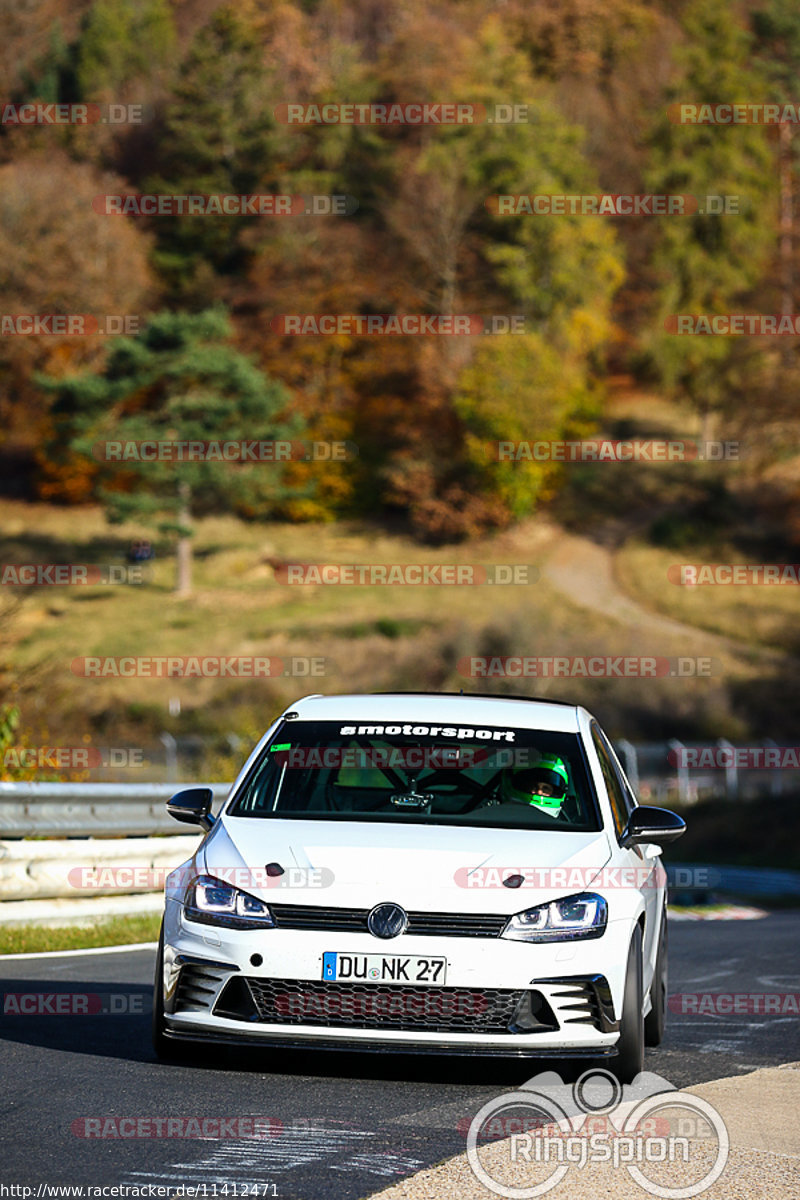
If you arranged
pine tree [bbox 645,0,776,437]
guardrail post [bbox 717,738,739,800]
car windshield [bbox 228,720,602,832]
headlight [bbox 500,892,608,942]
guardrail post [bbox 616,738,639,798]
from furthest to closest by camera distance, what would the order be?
pine tree [bbox 645,0,776,437] < guardrail post [bbox 717,738,739,800] < guardrail post [bbox 616,738,639,798] < car windshield [bbox 228,720,602,832] < headlight [bbox 500,892,608,942]

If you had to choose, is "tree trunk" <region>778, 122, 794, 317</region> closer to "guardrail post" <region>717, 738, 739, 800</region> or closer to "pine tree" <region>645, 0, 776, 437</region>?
"pine tree" <region>645, 0, 776, 437</region>

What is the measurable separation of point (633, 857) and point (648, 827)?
0.15 metres

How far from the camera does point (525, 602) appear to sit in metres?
65.8

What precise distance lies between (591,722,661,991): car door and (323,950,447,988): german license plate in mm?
1084

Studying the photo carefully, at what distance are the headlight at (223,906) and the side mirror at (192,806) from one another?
0.79m

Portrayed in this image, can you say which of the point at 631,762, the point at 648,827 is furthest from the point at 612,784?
the point at 631,762

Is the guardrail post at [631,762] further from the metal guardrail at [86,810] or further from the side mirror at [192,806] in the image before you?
the side mirror at [192,806]

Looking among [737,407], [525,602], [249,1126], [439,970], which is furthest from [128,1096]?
[737,407]

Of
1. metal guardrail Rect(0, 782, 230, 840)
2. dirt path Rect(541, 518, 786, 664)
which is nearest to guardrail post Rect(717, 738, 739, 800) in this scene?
metal guardrail Rect(0, 782, 230, 840)

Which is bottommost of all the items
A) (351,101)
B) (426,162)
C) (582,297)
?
(582,297)

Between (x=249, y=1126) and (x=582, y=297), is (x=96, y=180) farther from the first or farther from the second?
(x=249, y=1126)

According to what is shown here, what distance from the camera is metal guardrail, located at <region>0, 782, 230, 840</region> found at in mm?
12977

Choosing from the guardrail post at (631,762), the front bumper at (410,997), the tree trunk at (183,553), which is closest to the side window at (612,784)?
the front bumper at (410,997)

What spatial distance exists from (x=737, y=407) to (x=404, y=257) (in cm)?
2110
